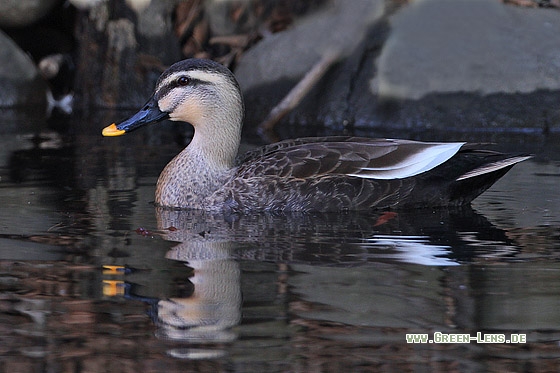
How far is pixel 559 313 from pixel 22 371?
2.12 metres

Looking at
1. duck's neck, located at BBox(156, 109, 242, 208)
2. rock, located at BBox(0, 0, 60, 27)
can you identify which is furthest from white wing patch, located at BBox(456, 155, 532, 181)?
rock, located at BBox(0, 0, 60, 27)

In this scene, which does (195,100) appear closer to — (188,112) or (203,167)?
(188,112)

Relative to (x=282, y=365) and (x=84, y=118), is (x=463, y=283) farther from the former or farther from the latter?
(x=84, y=118)

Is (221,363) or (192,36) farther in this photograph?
(192,36)

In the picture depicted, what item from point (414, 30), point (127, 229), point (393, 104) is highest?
point (414, 30)

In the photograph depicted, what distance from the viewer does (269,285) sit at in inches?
201

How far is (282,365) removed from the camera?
399cm

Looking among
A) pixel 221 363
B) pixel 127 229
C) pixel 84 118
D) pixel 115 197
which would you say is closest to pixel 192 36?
pixel 84 118

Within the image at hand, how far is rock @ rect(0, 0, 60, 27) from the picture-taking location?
48.4 ft

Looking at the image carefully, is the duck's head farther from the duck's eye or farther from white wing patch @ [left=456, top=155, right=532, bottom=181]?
white wing patch @ [left=456, top=155, right=532, bottom=181]

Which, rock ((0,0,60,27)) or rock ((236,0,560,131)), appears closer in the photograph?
rock ((236,0,560,131))

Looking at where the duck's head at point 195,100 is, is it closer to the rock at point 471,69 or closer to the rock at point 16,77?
the rock at point 471,69

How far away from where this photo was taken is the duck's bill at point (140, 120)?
753 cm

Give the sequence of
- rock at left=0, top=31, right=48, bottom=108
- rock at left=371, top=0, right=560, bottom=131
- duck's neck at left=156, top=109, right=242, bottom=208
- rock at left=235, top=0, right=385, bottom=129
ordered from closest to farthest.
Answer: duck's neck at left=156, top=109, right=242, bottom=208 → rock at left=371, top=0, right=560, bottom=131 → rock at left=235, top=0, right=385, bottom=129 → rock at left=0, top=31, right=48, bottom=108
